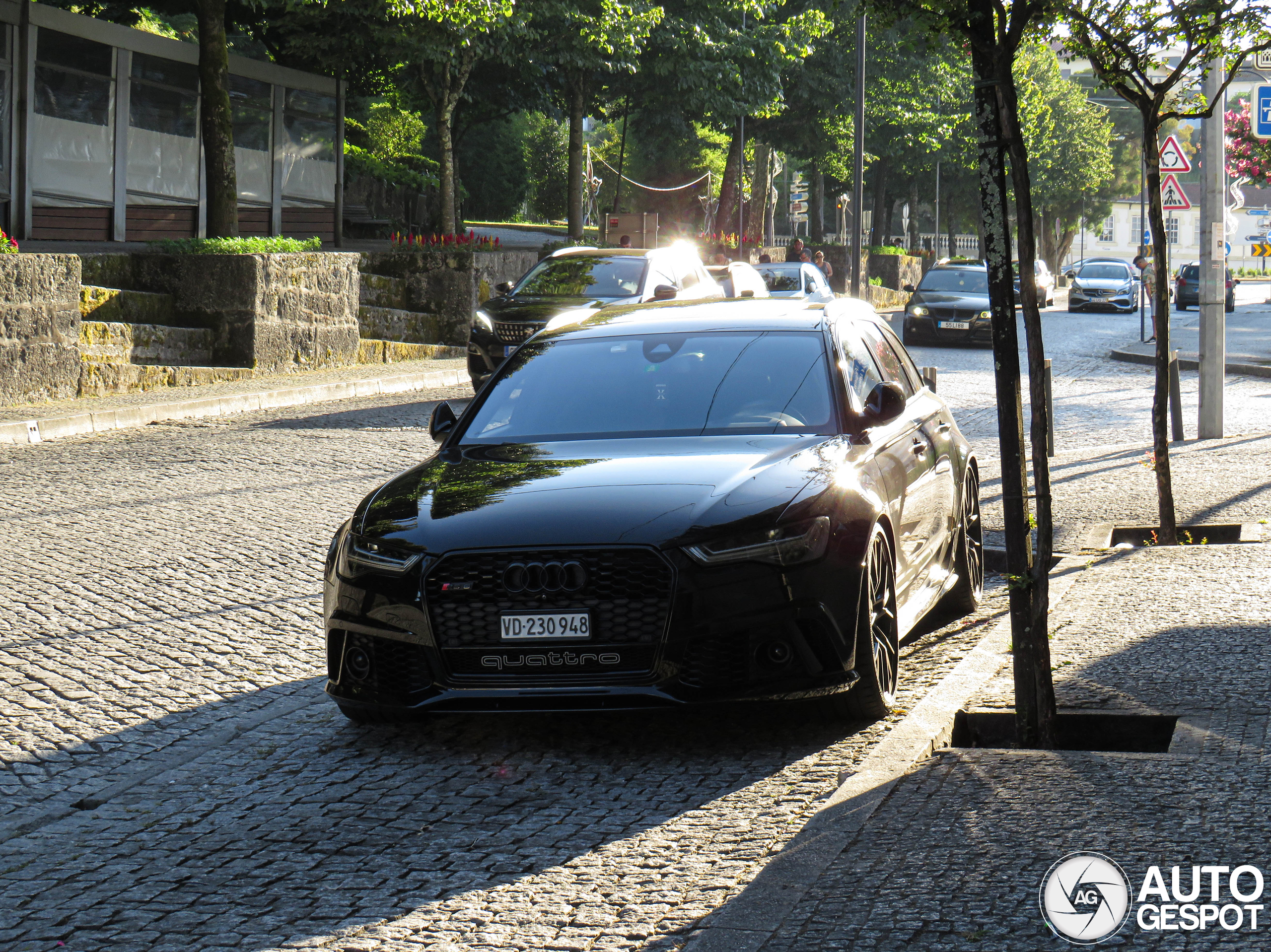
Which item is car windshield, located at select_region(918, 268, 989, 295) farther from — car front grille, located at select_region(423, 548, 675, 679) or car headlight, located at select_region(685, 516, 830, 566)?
car front grille, located at select_region(423, 548, 675, 679)

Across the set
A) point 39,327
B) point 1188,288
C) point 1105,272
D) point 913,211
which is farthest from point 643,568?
point 913,211

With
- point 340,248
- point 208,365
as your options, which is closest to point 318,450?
point 208,365

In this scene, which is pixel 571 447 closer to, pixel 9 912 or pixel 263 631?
pixel 263 631

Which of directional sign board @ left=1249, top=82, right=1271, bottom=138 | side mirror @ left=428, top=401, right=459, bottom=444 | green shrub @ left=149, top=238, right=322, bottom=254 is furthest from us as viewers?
green shrub @ left=149, top=238, right=322, bottom=254

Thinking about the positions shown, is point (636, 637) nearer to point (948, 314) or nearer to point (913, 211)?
point (948, 314)

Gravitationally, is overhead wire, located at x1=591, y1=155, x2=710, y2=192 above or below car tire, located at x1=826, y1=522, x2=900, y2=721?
above

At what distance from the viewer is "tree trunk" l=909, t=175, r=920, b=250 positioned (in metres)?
Result: 68.2

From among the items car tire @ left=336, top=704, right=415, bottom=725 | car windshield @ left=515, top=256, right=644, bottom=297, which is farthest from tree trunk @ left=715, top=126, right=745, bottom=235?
car tire @ left=336, top=704, right=415, bottom=725

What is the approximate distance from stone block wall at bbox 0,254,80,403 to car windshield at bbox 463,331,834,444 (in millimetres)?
9441

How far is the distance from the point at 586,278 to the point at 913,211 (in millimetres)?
53733

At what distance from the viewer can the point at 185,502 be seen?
10.6 metres

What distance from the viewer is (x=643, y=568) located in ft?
16.8

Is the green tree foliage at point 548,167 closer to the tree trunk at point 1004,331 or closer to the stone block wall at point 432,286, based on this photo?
the stone block wall at point 432,286

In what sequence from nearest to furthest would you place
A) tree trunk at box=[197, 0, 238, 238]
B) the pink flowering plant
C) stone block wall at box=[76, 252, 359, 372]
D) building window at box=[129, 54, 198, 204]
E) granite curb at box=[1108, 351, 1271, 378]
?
1. stone block wall at box=[76, 252, 359, 372]
2. tree trunk at box=[197, 0, 238, 238]
3. granite curb at box=[1108, 351, 1271, 378]
4. building window at box=[129, 54, 198, 204]
5. the pink flowering plant
